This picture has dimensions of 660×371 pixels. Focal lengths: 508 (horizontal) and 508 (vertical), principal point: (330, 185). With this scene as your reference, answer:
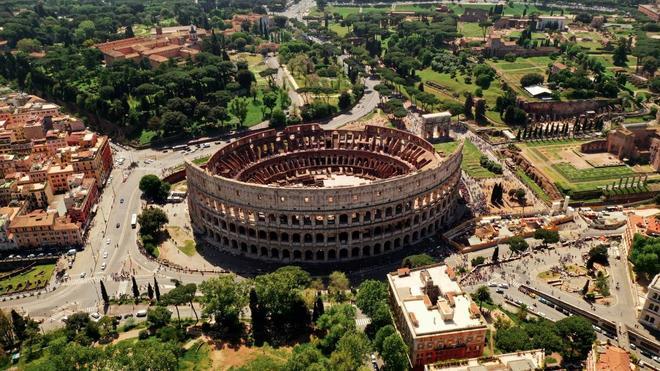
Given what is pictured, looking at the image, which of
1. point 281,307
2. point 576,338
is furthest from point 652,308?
point 281,307

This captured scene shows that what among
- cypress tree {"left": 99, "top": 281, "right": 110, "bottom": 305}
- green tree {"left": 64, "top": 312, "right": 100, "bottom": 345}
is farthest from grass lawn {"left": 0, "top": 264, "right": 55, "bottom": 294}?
green tree {"left": 64, "top": 312, "right": 100, "bottom": 345}

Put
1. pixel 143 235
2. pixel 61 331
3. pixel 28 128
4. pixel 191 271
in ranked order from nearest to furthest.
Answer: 1. pixel 61 331
2. pixel 191 271
3. pixel 143 235
4. pixel 28 128

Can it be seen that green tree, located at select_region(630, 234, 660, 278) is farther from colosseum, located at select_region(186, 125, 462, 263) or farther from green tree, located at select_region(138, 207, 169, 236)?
green tree, located at select_region(138, 207, 169, 236)

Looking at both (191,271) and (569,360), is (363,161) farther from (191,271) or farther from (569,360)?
(569,360)

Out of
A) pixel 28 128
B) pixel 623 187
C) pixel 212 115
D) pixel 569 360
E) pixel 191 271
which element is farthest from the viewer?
pixel 212 115

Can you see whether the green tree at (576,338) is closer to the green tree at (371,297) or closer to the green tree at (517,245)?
the green tree at (371,297)

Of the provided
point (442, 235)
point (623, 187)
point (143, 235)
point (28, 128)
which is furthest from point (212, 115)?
point (623, 187)
